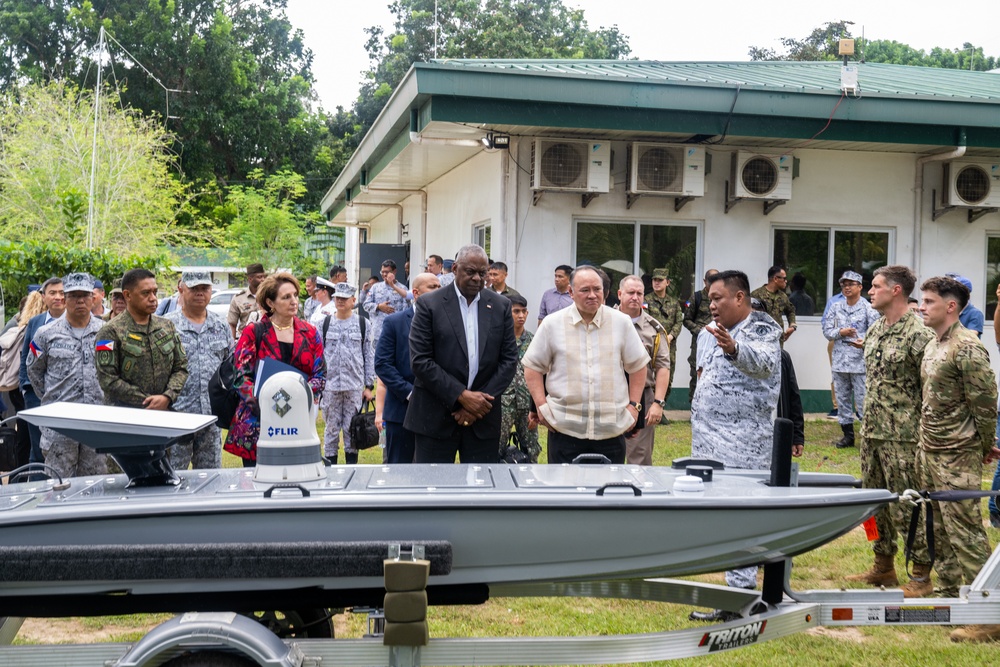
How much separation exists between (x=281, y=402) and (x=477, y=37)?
153 ft

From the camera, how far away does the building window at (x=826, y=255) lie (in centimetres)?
1304

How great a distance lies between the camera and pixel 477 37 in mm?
47781

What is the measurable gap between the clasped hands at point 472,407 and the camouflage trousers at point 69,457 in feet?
7.88

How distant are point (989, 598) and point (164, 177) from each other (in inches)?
1232

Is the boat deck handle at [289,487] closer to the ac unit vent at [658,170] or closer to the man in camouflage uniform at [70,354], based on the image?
the man in camouflage uniform at [70,354]

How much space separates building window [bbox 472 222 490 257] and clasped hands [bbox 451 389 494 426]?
7573mm

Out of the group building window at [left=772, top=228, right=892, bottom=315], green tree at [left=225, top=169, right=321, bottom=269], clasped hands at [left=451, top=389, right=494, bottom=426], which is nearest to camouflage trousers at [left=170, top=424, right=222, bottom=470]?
clasped hands at [left=451, top=389, right=494, bottom=426]

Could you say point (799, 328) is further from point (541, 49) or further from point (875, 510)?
point (541, 49)

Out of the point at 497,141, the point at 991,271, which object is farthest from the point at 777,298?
the point at 497,141

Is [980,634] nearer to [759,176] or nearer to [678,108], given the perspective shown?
[678,108]

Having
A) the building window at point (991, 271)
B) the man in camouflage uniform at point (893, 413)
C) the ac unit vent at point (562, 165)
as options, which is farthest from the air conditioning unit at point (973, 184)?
the man in camouflage uniform at point (893, 413)

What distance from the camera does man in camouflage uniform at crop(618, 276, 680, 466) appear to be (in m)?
7.45

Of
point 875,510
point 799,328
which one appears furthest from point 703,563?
point 799,328

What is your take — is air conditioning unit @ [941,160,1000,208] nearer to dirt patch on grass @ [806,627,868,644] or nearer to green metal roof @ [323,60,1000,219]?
green metal roof @ [323,60,1000,219]
